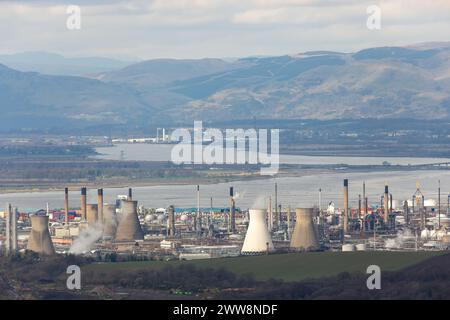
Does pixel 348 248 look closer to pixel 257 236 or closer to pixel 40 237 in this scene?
pixel 257 236

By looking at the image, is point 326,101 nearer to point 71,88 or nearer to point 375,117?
point 375,117

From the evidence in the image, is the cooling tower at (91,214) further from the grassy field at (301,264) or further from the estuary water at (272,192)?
the grassy field at (301,264)

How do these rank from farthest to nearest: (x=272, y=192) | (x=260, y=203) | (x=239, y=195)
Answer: (x=272, y=192) → (x=239, y=195) → (x=260, y=203)

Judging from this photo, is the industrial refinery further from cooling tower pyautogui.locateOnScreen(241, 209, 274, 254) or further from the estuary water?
the estuary water

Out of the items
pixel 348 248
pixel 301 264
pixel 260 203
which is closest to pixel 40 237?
pixel 348 248

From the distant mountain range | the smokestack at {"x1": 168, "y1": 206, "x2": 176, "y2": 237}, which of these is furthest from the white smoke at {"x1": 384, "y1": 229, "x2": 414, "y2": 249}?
the distant mountain range

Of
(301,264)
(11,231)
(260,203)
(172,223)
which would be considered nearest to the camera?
(301,264)

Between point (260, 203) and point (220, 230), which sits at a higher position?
point (260, 203)
